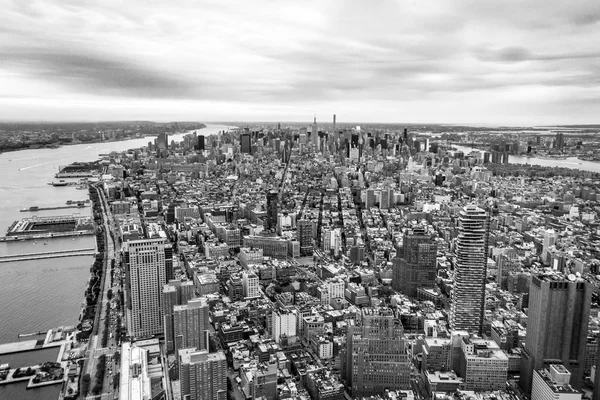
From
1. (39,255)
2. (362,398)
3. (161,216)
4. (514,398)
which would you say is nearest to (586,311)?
(514,398)

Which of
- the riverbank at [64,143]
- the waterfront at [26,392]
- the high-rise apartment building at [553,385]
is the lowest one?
the waterfront at [26,392]

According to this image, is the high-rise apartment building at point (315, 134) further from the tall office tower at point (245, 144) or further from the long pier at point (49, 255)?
the long pier at point (49, 255)

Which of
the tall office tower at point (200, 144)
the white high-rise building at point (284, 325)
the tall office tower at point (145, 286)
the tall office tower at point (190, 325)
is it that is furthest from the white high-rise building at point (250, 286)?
the tall office tower at point (200, 144)

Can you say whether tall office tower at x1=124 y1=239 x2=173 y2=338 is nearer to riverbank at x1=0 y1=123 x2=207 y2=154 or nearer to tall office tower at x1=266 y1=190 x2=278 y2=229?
tall office tower at x1=266 y1=190 x2=278 y2=229

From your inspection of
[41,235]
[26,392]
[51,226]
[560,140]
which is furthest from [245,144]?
[26,392]

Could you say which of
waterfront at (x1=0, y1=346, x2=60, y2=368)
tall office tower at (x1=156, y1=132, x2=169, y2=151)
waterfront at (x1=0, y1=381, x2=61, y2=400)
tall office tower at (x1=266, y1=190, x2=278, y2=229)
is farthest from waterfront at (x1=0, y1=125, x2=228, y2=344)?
tall office tower at (x1=156, y1=132, x2=169, y2=151)

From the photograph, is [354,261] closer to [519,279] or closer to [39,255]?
[519,279]
